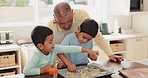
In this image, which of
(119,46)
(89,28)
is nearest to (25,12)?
(119,46)

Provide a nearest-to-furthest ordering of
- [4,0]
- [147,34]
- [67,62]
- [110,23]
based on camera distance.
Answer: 1. [67,62]
2. [4,0]
3. [147,34]
4. [110,23]

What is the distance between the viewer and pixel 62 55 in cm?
158

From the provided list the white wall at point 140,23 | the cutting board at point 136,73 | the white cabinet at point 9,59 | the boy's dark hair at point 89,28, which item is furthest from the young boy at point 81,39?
the white wall at point 140,23

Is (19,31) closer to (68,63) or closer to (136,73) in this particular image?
(68,63)

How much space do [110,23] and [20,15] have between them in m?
1.72

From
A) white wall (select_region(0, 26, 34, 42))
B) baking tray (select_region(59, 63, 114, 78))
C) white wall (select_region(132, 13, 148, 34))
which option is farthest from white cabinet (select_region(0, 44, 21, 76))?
white wall (select_region(132, 13, 148, 34))

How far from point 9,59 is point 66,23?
149 cm

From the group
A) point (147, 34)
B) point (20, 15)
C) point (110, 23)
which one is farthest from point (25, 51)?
point (147, 34)

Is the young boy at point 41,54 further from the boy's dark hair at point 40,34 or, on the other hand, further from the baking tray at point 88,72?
the baking tray at point 88,72

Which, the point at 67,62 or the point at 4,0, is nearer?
the point at 67,62

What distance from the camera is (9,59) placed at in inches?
117

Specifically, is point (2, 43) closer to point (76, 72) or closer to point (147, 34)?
point (76, 72)

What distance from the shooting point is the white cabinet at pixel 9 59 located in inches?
115

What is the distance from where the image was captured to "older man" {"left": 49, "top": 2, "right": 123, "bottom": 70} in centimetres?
175
